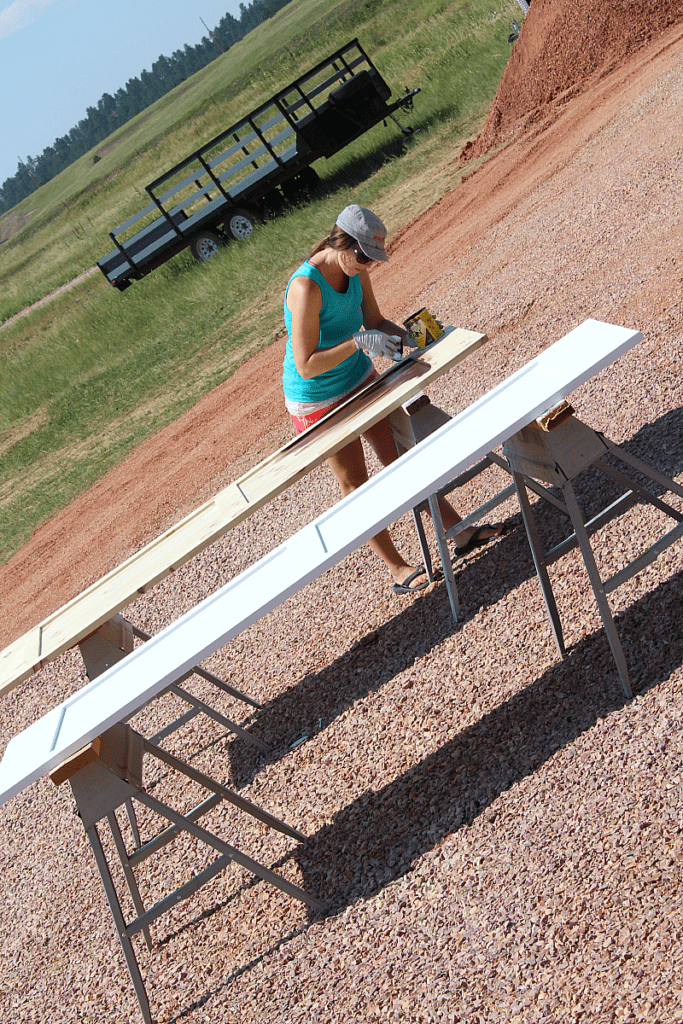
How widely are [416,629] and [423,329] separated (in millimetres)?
1595

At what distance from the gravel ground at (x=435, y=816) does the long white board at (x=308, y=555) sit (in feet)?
3.80

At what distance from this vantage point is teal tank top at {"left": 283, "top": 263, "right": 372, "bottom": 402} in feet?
13.6

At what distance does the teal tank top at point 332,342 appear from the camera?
4145 millimetres

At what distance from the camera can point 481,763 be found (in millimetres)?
3578

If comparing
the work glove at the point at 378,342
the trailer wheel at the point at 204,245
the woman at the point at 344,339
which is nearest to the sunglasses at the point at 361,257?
the woman at the point at 344,339

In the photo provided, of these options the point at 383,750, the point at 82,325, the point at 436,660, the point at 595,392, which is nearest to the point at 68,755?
the point at 383,750

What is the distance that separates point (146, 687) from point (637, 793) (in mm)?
1804

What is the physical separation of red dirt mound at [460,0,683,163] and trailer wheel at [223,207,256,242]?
17.5 ft

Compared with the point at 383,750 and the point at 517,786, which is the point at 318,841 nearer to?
the point at 383,750

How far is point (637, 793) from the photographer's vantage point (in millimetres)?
3049

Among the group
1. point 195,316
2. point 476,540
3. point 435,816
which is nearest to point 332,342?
point 476,540

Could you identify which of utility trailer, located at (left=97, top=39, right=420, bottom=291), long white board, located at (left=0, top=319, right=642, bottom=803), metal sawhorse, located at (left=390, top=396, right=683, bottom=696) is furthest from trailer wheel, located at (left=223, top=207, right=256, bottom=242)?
long white board, located at (left=0, top=319, right=642, bottom=803)

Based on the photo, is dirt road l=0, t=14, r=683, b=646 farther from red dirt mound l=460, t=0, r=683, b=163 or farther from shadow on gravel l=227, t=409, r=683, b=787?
shadow on gravel l=227, t=409, r=683, b=787

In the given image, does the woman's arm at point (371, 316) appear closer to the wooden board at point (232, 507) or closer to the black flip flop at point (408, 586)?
the wooden board at point (232, 507)
